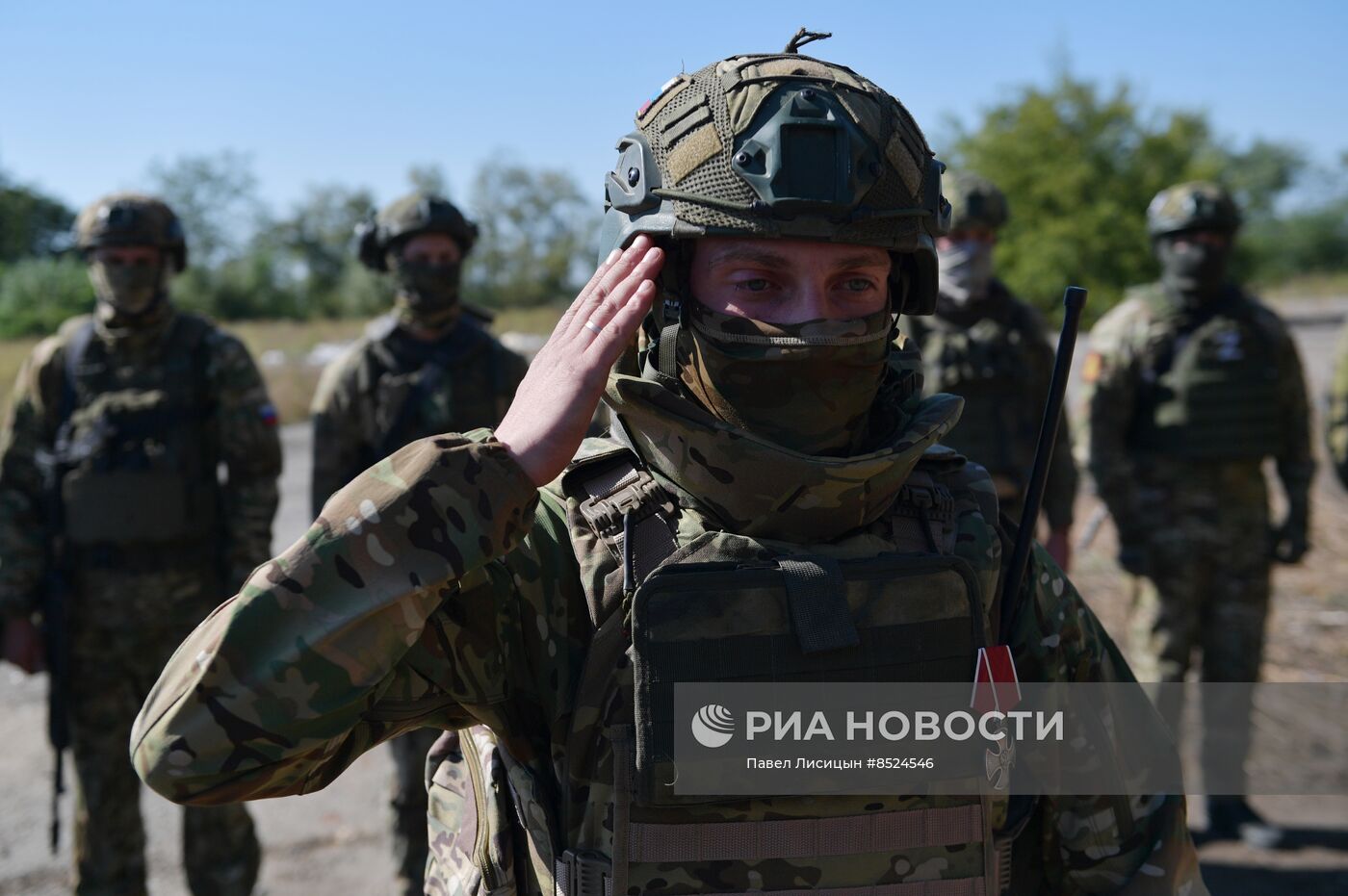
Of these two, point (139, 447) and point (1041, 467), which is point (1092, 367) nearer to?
point (1041, 467)

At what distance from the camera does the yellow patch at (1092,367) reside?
5051mm

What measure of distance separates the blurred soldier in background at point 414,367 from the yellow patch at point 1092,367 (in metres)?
2.52

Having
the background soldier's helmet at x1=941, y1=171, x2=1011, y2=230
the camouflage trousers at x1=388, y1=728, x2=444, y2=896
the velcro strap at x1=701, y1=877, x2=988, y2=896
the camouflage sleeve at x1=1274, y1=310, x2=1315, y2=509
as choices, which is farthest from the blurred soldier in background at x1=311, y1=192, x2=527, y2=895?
the camouflage sleeve at x1=1274, y1=310, x2=1315, y2=509

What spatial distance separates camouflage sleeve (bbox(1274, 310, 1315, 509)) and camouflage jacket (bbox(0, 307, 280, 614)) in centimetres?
429

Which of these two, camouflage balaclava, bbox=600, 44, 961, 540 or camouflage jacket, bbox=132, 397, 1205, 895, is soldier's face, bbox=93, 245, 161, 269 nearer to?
camouflage balaclava, bbox=600, 44, 961, 540

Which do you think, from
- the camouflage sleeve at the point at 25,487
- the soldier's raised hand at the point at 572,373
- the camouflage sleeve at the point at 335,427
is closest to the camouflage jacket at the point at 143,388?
the camouflage sleeve at the point at 25,487

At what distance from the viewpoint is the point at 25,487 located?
13.5ft

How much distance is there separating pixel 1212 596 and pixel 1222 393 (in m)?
0.91

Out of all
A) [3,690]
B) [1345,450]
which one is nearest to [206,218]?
[3,690]

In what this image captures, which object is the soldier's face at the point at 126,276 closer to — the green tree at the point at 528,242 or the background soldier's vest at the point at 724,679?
the background soldier's vest at the point at 724,679

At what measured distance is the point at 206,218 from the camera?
177 feet

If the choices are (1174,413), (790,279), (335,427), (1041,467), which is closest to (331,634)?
(790,279)

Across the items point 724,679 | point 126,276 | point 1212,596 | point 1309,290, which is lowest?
point 1212,596

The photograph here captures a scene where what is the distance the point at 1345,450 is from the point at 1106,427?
3.55 ft
